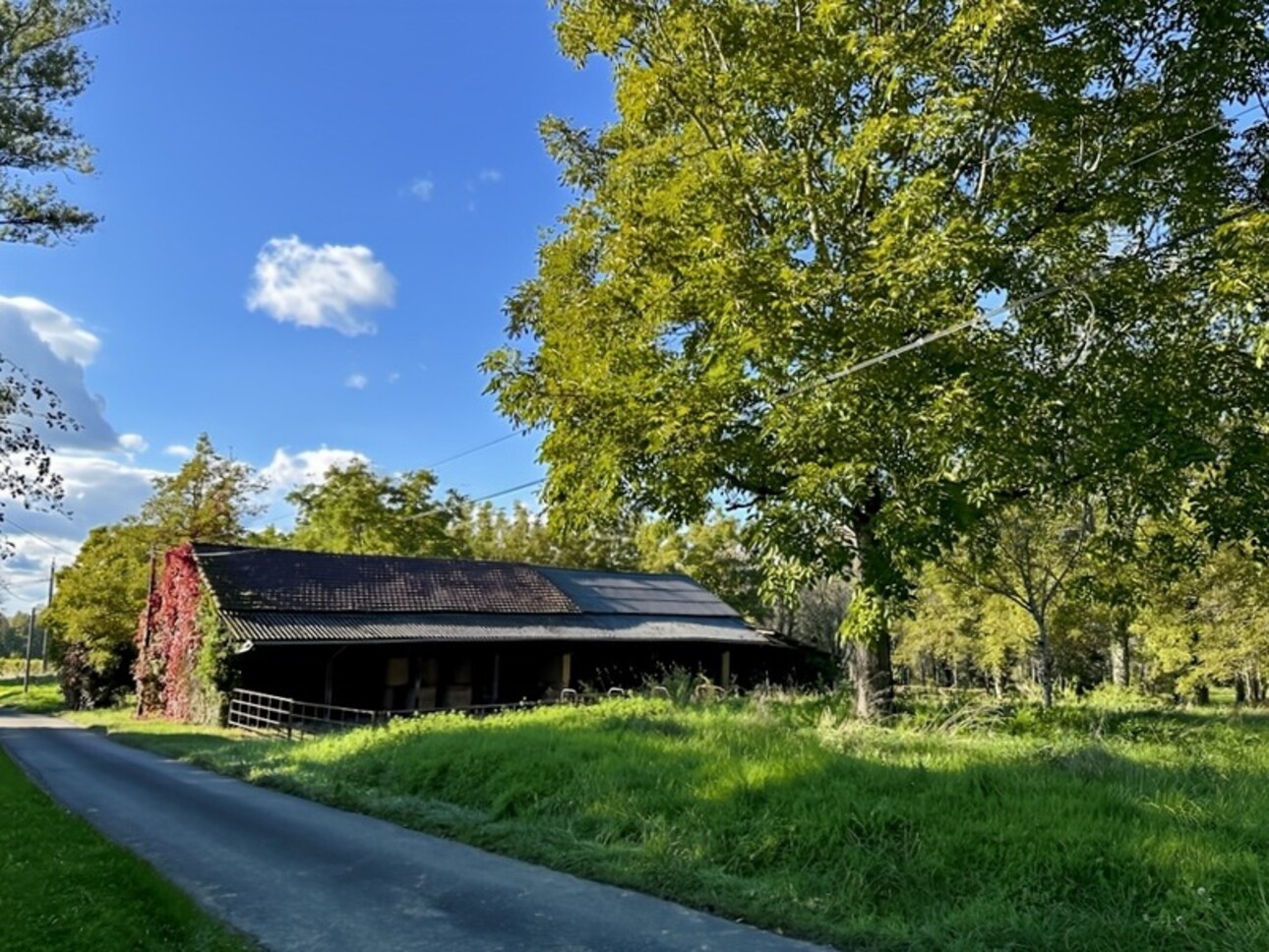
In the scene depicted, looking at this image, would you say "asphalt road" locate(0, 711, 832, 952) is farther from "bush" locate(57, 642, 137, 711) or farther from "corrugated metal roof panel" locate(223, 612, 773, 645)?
"bush" locate(57, 642, 137, 711)

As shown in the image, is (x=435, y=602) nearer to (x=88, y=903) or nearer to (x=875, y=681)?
(x=875, y=681)

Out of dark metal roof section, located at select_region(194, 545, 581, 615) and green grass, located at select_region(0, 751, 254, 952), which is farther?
dark metal roof section, located at select_region(194, 545, 581, 615)

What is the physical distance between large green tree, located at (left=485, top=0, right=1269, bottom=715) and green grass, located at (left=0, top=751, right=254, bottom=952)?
671cm

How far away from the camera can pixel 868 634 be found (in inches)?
396

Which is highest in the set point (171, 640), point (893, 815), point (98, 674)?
point (893, 815)

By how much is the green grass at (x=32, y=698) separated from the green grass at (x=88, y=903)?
140 feet

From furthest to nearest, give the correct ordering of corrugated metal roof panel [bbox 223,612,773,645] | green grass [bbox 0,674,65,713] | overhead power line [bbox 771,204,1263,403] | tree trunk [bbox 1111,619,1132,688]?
1. green grass [bbox 0,674,65,713]
2. tree trunk [bbox 1111,619,1132,688]
3. corrugated metal roof panel [bbox 223,612,773,645]
4. overhead power line [bbox 771,204,1263,403]

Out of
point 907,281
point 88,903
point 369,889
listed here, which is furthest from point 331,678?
point 907,281

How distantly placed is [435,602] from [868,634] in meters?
21.2

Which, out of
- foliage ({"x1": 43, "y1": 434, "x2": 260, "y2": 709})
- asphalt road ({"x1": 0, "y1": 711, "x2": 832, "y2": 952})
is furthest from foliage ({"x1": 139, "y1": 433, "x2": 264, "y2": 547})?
asphalt road ({"x1": 0, "y1": 711, "x2": 832, "y2": 952})

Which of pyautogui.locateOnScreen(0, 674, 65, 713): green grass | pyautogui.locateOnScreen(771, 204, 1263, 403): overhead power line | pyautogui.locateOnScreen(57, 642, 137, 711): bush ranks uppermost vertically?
pyautogui.locateOnScreen(771, 204, 1263, 403): overhead power line

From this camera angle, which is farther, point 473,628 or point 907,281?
point 473,628

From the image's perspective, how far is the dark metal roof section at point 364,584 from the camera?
84.0 feet

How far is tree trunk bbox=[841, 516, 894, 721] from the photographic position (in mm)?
10070
